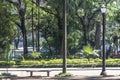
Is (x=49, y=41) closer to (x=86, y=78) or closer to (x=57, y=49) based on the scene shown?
(x=57, y=49)

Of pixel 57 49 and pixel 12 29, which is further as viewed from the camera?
pixel 57 49

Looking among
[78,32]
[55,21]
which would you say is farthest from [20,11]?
[78,32]

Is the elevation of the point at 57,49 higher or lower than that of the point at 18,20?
lower

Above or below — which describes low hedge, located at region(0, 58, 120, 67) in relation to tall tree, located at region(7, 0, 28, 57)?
below

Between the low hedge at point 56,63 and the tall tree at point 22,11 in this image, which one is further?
the tall tree at point 22,11

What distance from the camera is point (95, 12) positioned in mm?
58969

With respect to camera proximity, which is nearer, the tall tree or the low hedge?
the low hedge

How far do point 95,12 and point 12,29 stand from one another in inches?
525

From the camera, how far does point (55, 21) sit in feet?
184

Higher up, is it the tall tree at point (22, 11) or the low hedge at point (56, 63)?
the tall tree at point (22, 11)

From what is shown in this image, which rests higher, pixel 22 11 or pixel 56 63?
pixel 22 11

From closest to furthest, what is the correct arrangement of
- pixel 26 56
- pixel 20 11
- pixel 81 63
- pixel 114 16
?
pixel 81 63 → pixel 26 56 → pixel 20 11 → pixel 114 16

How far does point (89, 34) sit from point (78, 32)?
24.9ft

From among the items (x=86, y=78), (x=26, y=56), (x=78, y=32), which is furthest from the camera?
(x=78, y=32)
